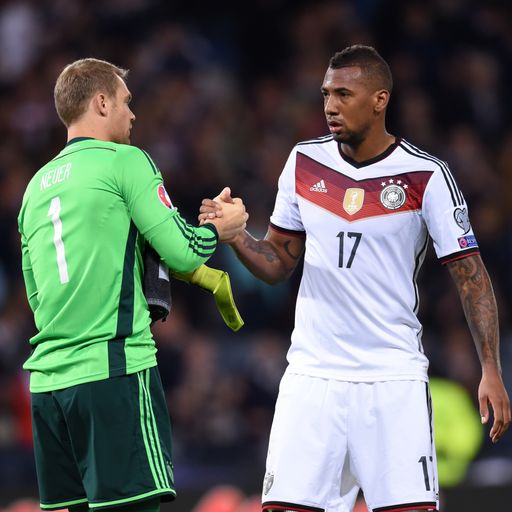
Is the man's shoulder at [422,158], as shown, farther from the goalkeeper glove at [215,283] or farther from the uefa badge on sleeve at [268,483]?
the uefa badge on sleeve at [268,483]

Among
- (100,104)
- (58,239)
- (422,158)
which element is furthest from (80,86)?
(422,158)

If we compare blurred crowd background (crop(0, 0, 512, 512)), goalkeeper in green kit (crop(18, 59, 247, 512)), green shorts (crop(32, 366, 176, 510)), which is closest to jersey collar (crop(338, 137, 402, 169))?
goalkeeper in green kit (crop(18, 59, 247, 512))

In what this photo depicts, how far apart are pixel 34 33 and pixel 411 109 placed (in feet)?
10.8

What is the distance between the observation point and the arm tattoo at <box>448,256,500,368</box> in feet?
15.5

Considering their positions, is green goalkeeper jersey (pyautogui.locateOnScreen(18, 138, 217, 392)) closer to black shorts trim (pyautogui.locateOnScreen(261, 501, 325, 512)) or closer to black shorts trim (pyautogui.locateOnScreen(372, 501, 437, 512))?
black shorts trim (pyautogui.locateOnScreen(261, 501, 325, 512))

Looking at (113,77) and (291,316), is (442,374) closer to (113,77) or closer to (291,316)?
(291,316)

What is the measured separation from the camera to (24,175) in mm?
9875

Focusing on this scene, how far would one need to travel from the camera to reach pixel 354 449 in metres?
4.75

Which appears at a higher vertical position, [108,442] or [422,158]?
[422,158]

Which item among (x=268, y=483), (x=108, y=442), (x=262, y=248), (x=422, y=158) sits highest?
(x=422, y=158)

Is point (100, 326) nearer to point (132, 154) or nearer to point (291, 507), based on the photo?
point (132, 154)

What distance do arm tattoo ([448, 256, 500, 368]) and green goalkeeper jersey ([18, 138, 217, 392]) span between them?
40.9 inches

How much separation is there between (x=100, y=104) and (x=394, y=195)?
1.14 meters

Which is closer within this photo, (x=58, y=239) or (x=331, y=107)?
(x=58, y=239)
